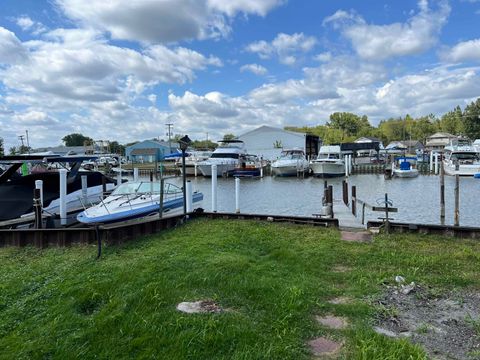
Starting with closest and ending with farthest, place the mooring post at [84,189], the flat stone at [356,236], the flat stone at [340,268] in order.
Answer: the flat stone at [340,268] < the flat stone at [356,236] < the mooring post at [84,189]

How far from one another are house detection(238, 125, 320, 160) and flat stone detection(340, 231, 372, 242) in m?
55.2

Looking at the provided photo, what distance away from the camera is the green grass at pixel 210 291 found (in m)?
3.95

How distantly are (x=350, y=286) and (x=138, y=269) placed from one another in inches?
129

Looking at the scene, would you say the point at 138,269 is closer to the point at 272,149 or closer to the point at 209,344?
the point at 209,344

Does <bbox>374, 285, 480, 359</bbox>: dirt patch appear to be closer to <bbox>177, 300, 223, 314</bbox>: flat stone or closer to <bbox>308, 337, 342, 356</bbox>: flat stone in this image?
<bbox>308, 337, 342, 356</bbox>: flat stone

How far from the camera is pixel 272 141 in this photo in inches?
2635

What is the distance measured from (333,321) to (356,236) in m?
5.30

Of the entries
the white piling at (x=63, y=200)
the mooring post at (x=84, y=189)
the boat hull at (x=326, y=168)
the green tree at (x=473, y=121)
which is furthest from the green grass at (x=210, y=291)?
the green tree at (x=473, y=121)

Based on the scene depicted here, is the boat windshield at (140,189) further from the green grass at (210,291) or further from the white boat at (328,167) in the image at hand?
the white boat at (328,167)

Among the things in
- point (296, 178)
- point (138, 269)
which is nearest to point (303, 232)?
point (138, 269)

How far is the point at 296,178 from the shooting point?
138 ft

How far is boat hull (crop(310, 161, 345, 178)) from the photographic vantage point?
41.9m

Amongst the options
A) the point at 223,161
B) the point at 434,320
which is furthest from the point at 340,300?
the point at 223,161

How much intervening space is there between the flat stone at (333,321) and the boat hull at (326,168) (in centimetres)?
3794
